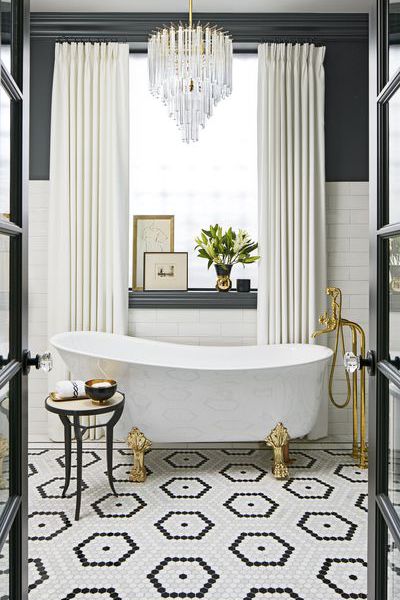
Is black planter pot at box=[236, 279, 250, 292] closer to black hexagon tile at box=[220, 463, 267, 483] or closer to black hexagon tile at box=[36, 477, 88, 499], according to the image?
black hexagon tile at box=[220, 463, 267, 483]

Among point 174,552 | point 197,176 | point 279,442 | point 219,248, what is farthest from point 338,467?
point 197,176

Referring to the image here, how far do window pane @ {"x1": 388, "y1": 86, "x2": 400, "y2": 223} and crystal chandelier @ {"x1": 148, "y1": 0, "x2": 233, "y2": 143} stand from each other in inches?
64.9

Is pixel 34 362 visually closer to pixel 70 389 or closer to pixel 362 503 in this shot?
pixel 70 389

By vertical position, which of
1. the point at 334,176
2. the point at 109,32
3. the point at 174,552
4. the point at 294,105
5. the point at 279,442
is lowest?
the point at 174,552

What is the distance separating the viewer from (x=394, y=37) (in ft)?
4.02

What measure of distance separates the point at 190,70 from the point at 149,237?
62.3 inches

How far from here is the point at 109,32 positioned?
149 inches

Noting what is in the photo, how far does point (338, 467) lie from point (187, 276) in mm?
1699

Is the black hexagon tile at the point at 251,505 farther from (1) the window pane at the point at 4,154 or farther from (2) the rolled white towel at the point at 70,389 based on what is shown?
(1) the window pane at the point at 4,154

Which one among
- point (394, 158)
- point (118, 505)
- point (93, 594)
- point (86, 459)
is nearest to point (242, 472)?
point (118, 505)

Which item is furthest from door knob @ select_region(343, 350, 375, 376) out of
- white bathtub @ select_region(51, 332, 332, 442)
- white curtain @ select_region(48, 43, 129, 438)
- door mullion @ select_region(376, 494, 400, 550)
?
white curtain @ select_region(48, 43, 129, 438)

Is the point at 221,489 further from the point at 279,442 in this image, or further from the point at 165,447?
the point at 165,447

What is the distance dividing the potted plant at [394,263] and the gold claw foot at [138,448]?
6.82ft

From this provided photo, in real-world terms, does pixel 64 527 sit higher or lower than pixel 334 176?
lower
